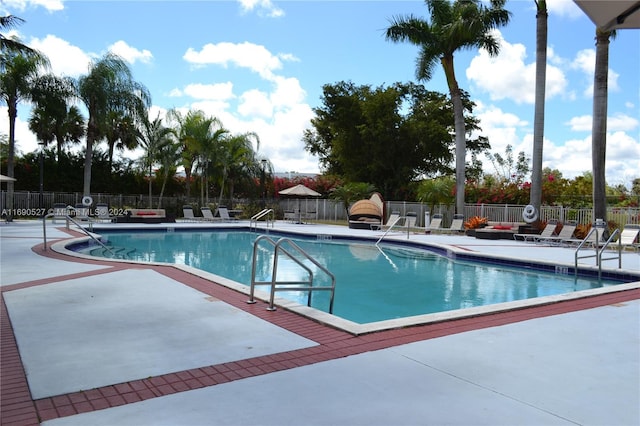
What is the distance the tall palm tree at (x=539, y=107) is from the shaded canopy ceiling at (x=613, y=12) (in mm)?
15352

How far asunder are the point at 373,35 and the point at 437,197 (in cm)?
774

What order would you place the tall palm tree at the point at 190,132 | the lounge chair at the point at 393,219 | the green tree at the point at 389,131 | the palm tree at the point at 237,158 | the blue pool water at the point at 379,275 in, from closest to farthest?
the blue pool water at the point at 379,275, the lounge chair at the point at 393,219, the tall palm tree at the point at 190,132, the palm tree at the point at 237,158, the green tree at the point at 389,131

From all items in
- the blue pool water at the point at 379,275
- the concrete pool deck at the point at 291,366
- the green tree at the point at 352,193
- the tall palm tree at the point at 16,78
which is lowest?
the blue pool water at the point at 379,275

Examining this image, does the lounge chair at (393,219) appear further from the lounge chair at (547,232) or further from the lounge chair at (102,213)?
the lounge chair at (102,213)

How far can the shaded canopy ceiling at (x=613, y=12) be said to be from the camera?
3104 mm

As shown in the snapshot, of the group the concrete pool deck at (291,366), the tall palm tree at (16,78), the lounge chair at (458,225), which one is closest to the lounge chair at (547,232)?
the lounge chair at (458,225)

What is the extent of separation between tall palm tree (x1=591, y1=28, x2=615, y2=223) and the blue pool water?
6.05 metres

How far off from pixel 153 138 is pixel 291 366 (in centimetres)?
2656

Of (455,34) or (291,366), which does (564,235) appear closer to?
(455,34)

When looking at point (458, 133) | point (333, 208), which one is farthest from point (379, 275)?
point (333, 208)

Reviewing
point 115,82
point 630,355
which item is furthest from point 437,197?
point 630,355

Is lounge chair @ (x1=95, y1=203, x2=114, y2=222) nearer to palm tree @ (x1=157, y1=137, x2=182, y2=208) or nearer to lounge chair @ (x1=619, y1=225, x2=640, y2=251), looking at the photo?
palm tree @ (x1=157, y1=137, x2=182, y2=208)

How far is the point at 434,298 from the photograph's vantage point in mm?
8117

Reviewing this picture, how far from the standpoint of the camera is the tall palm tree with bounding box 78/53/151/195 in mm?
24062
